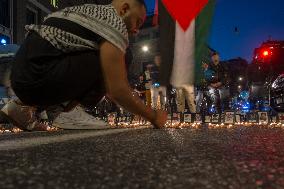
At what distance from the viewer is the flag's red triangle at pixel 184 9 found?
5.77 meters

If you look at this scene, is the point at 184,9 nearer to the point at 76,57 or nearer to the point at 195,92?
the point at 195,92

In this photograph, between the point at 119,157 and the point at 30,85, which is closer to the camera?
the point at 119,157

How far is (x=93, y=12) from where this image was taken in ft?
6.81

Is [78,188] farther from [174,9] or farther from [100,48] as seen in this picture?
[174,9]

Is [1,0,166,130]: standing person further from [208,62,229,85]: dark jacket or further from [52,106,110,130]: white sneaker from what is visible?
[208,62,229,85]: dark jacket

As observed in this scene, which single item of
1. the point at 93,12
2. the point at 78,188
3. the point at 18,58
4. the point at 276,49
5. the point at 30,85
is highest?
the point at 276,49

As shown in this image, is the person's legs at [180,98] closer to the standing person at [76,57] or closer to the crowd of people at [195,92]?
the crowd of people at [195,92]

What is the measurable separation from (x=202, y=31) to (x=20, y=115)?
3741mm

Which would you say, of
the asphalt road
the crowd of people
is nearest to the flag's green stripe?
the crowd of people

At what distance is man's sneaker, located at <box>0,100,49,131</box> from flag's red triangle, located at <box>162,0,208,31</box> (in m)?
3.39

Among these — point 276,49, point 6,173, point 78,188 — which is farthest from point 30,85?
point 276,49

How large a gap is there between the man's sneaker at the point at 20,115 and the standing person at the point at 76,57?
0.53 metres

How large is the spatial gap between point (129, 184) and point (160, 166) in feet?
0.74

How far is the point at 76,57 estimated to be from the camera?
2.05 metres
